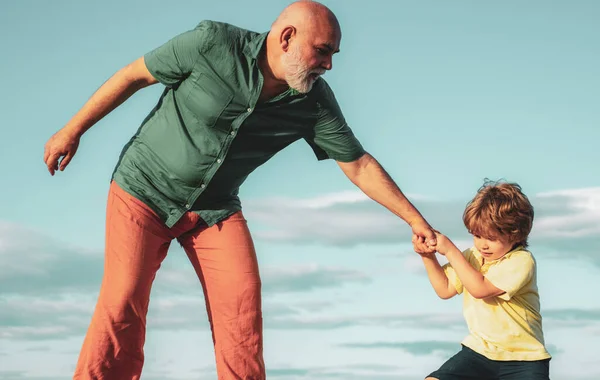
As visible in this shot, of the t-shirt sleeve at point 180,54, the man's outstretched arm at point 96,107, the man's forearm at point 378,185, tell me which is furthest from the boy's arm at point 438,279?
the man's outstretched arm at point 96,107

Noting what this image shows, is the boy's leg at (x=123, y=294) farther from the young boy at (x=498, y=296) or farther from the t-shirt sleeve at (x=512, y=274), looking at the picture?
the t-shirt sleeve at (x=512, y=274)

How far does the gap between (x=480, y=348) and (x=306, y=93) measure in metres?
1.96

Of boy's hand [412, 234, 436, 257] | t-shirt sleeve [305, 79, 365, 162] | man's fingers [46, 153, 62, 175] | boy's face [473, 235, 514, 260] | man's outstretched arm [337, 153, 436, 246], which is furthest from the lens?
man's outstretched arm [337, 153, 436, 246]

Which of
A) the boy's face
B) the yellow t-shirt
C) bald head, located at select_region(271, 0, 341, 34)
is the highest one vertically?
bald head, located at select_region(271, 0, 341, 34)

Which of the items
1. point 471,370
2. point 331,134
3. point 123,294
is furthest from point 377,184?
point 123,294

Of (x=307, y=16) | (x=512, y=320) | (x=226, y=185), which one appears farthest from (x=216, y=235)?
(x=512, y=320)

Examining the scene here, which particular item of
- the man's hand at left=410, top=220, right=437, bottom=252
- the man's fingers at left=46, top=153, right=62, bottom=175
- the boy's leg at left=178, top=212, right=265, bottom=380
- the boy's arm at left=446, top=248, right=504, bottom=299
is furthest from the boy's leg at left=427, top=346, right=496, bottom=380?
the man's fingers at left=46, top=153, right=62, bottom=175

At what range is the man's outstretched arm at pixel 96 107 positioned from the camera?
6.83m

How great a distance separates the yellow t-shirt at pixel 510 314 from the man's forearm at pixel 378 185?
2.85 feet

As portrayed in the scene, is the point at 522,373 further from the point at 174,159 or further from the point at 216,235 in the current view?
the point at 174,159

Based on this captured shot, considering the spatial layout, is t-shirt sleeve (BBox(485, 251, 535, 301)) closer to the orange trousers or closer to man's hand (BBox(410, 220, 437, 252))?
man's hand (BBox(410, 220, 437, 252))

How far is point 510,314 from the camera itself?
21.3ft

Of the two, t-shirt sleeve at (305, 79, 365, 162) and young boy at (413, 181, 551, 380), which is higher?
t-shirt sleeve at (305, 79, 365, 162)

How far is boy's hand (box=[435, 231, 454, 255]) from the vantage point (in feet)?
21.8
